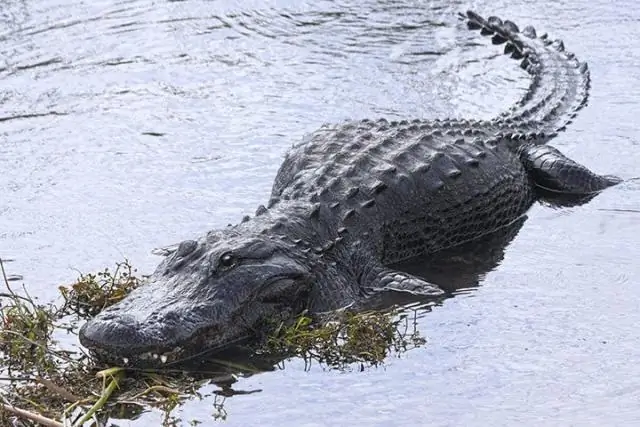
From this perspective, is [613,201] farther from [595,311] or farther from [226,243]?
[226,243]

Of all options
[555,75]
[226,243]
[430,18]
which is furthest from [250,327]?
[430,18]

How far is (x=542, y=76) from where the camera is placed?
10.3 m

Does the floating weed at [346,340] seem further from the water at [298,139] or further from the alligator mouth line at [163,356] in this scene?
the alligator mouth line at [163,356]

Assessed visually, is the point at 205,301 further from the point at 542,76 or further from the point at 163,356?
the point at 542,76

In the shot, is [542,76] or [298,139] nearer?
[298,139]

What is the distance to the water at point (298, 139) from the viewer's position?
591 cm

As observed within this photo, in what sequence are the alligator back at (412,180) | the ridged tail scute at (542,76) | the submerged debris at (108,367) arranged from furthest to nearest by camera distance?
the ridged tail scute at (542,76) → the alligator back at (412,180) → the submerged debris at (108,367)

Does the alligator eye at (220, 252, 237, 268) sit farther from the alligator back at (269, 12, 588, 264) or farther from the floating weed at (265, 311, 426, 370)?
the alligator back at (269, 12, 588, 264)

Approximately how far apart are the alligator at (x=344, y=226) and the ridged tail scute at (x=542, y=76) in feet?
0.11

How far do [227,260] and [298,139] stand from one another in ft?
9.93

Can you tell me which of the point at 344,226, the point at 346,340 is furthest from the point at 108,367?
the point at 344,226

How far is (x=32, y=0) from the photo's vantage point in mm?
12891

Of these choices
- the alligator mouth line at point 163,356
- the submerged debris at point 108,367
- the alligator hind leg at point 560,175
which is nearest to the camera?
the submerged debris at point 108,367

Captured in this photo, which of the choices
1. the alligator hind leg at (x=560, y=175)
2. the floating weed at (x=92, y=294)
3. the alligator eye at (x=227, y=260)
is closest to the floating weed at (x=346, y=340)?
the alligator eye at (x=227, y=260)
